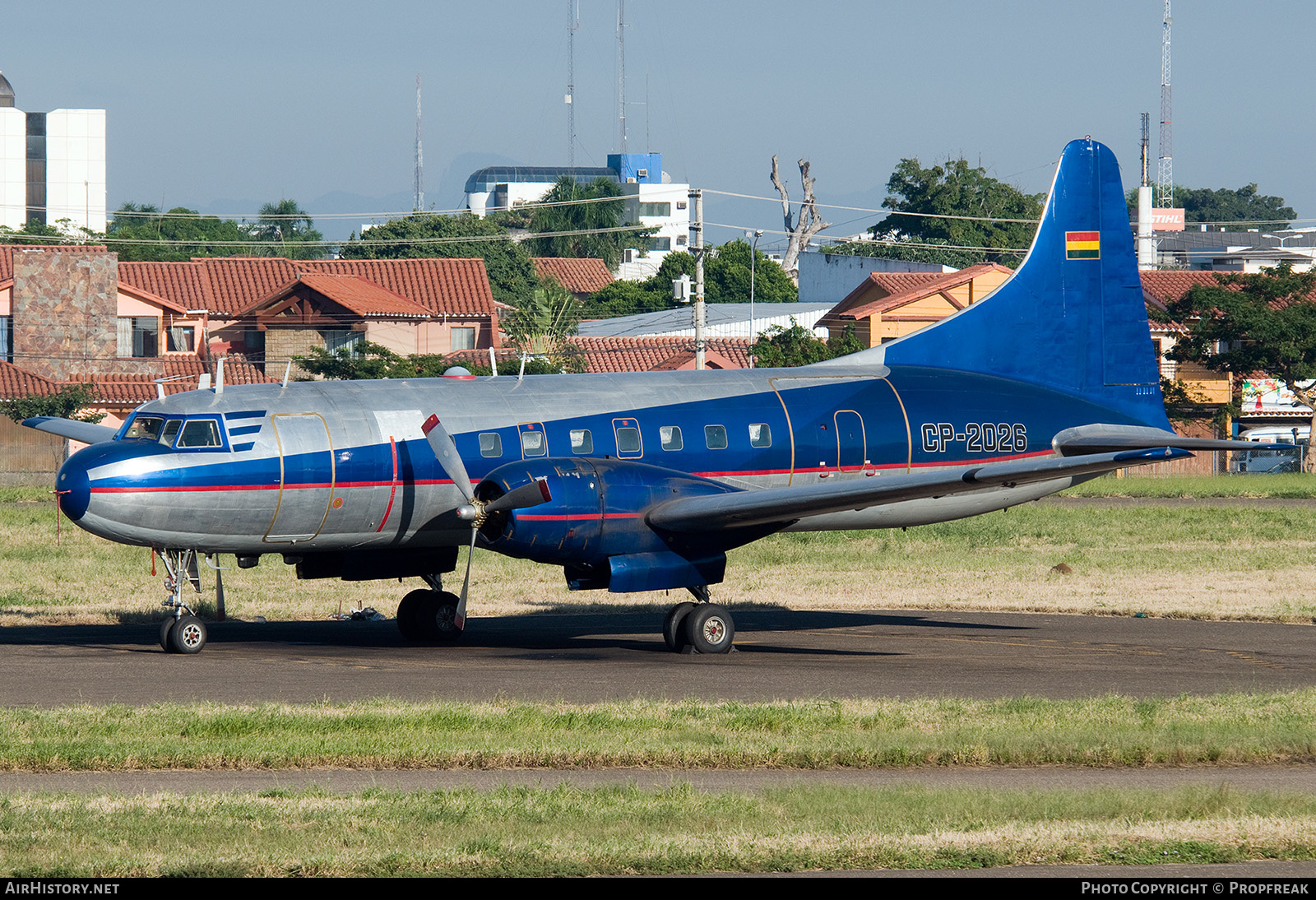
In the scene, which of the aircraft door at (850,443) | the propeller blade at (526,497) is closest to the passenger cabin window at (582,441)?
the propeller blade at (526,497)

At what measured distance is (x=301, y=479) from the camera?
21.6m

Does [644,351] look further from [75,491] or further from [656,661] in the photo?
[75,491]

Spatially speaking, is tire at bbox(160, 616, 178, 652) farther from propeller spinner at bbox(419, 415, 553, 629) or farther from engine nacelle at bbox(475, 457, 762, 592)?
engine nacelle at bbox(475, 457, 762, 592)

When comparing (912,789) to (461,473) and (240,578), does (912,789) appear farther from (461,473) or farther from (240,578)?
(240,578)

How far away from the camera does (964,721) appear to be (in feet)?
53.0

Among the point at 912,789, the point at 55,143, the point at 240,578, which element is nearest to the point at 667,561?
the point at 912,789

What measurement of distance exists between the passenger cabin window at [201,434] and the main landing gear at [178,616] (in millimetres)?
1598

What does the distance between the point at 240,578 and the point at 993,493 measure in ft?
56.8

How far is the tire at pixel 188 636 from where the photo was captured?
21.4m

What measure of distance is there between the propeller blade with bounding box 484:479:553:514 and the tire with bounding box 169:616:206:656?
15.8 ft

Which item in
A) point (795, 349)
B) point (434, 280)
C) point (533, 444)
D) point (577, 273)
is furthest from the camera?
point (577, 273)

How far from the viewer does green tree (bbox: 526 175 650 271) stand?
499ft

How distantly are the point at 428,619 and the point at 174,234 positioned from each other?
13164 centimetres

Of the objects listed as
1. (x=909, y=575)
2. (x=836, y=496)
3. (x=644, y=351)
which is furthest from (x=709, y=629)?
(x=644, y=351)
